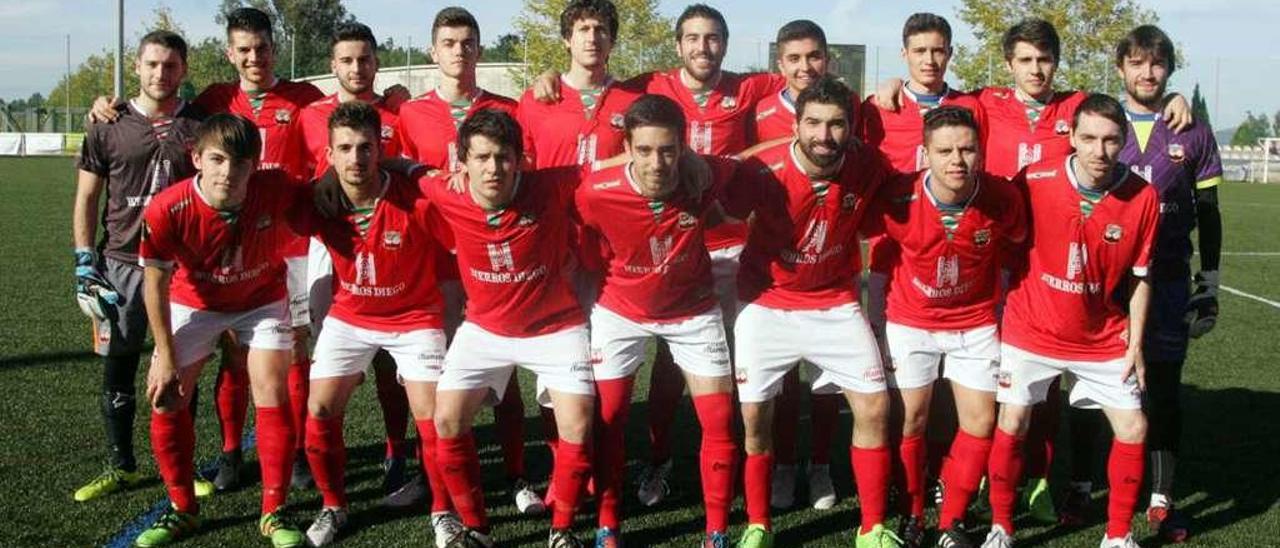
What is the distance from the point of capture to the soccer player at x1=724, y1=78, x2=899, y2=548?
463 centimetres

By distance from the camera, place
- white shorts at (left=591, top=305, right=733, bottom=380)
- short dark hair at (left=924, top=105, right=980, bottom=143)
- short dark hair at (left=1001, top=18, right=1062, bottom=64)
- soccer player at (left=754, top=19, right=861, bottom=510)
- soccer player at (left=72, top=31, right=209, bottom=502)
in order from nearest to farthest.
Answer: short dark hair at (left=924, top=105, right=980, bottom=143) → white shorts at (left=591, top=305, right=733, bottom=380) → short dark hair at (left=1001, top=18, right=1062, bottom=64) → soccer player at (left=72, top=31, right=209, bottom=502) → soccer player at (left=754, top=19, right=861, bottom=510)

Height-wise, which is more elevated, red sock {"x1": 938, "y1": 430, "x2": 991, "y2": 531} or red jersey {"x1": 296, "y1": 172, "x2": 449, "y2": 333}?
red jersey {"x1": 296, "y1": 172, "x2": 449, "y2": 333}

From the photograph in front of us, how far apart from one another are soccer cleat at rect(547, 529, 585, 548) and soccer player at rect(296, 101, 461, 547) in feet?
1.32

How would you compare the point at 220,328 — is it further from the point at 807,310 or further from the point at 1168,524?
the point at 1168,524

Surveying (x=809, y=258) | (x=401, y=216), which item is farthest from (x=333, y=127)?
(x=809, y=258)

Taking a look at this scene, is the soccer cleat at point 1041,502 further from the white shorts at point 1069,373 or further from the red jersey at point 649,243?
the red jersey at point 649,243

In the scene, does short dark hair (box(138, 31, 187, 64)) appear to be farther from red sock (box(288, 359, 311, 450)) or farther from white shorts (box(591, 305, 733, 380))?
white shorts (box(591, 305, 733, 380))

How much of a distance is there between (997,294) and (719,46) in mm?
1630

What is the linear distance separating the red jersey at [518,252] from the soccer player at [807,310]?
691 mm

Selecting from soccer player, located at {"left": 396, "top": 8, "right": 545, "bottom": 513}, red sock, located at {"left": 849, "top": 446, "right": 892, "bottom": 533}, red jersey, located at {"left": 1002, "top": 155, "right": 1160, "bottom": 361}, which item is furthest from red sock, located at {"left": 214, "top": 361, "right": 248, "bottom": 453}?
red jersey, located at {"left": 1002, "top": 155, "right": 1160, "bottom": 361}

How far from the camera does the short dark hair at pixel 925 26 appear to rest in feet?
17.1

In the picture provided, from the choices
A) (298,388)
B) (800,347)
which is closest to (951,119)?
(800,347)

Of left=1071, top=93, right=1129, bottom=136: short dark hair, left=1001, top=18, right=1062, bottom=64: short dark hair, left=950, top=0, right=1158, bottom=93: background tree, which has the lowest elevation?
left=1071, top=93, right=1129, bottom=136: short dark hair

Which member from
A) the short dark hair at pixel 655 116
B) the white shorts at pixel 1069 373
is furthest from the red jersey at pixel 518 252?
the white shorts at pixel 1069 373
